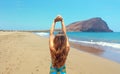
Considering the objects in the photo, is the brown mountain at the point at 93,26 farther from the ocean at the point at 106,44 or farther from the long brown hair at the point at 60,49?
the long brown hair at the point at 60,49

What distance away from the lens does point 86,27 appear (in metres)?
166

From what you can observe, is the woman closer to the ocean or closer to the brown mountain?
the ocean

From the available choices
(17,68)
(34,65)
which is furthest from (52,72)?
(34,65)

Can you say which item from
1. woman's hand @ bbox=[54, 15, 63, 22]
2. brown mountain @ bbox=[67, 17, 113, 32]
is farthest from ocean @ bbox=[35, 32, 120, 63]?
brown mountain @ bbox=[67, 17, 113, 32]

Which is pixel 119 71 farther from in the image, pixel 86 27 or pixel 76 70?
pixel 86 27

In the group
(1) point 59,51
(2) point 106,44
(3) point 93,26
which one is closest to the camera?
(1) point 59,51

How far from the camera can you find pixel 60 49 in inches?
133

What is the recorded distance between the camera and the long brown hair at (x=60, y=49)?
333 cm

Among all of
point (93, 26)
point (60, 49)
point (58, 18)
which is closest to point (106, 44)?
point (58, 18)

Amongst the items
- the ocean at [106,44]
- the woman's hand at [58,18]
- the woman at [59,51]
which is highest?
the woman's hand at [58,18]

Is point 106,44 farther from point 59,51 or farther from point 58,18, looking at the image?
point 59,51

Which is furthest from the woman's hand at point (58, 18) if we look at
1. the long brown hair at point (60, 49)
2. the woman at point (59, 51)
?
the long brown hair at point (60, 49)

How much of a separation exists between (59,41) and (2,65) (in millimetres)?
5419

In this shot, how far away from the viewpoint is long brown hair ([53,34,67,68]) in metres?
3.33
